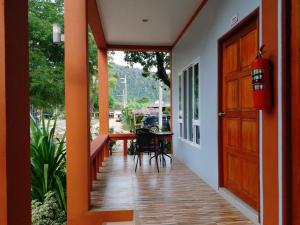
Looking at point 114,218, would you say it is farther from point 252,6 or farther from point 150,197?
point 252,6

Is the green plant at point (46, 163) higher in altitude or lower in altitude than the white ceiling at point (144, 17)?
lower

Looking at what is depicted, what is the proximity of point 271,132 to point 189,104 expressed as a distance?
3376mm

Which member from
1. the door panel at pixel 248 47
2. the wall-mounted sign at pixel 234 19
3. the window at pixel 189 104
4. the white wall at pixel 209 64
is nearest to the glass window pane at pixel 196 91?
the window at pixel 189 104

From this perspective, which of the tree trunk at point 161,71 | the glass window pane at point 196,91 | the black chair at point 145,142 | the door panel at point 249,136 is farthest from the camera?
the tree trunk at point 161,71

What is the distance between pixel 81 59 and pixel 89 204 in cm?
168

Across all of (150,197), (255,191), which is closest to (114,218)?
(150,197)

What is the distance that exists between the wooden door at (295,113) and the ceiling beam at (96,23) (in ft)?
8.63

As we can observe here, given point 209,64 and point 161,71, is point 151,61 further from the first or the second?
point 209,64

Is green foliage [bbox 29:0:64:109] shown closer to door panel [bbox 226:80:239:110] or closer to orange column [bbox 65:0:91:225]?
orange column [bbox 65:0:91:225]

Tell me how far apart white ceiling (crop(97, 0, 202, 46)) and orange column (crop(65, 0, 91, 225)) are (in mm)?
1462

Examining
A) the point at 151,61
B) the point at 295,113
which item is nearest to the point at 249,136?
the point at 295,113

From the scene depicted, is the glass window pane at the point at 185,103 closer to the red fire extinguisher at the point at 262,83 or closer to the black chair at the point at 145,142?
the black chair at the point at 145,142

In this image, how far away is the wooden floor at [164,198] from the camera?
2838mm

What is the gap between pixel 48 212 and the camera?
11.7ft
